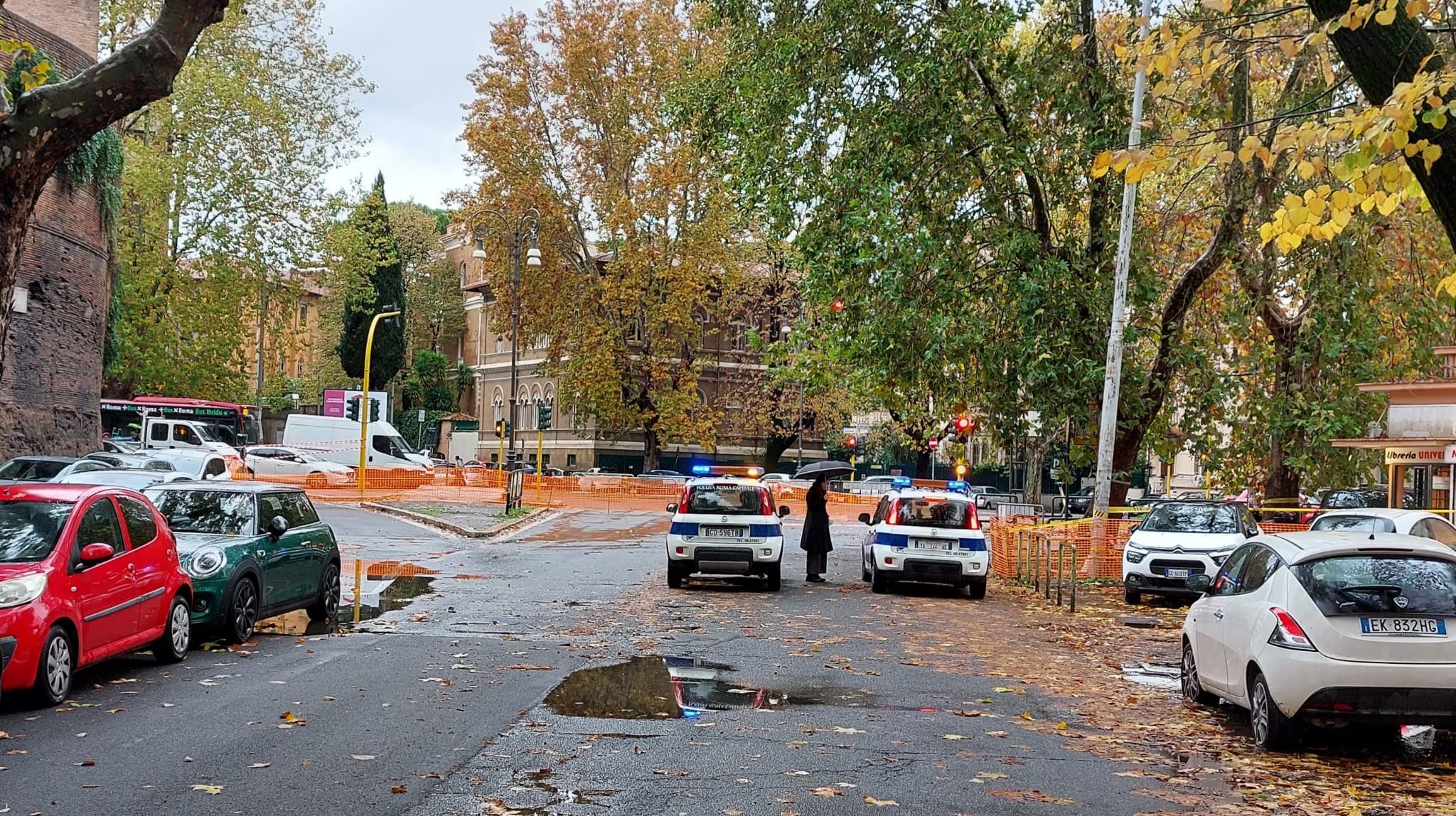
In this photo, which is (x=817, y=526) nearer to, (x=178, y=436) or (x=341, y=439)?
(x=178, y=436)

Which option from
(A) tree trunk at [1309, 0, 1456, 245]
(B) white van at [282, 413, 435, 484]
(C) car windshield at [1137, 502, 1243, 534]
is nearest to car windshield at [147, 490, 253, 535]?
(A) tree trunk at [1309, 0, 1456, 245]

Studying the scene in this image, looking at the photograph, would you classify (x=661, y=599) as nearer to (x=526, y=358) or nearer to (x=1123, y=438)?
(x=1123, y=438)

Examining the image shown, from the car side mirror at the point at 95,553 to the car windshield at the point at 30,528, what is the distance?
0.22 metres

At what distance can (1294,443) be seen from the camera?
1057 inches

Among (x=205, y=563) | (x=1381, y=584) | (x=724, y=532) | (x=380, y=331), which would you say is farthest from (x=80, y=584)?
(x=380, y=331)

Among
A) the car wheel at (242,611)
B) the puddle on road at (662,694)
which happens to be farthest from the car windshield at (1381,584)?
the car wheel at (242,611)

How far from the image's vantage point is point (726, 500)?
65.1ft

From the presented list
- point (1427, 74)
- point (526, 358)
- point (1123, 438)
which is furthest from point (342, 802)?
point (526, 358)

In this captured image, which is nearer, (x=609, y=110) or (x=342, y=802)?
(x=342, y=802)

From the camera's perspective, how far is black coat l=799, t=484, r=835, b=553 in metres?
22.1

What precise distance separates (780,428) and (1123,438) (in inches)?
1537

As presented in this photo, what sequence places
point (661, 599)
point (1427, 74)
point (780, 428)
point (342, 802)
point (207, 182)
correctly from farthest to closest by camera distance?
point (780, 428) → point (207, 182) → point (661, 599) → point (1427, 74) → point (342, 802)

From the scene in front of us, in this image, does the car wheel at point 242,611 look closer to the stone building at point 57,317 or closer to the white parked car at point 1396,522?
the white parked car at point 1396,522

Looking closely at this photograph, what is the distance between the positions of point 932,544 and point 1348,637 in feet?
37.7
